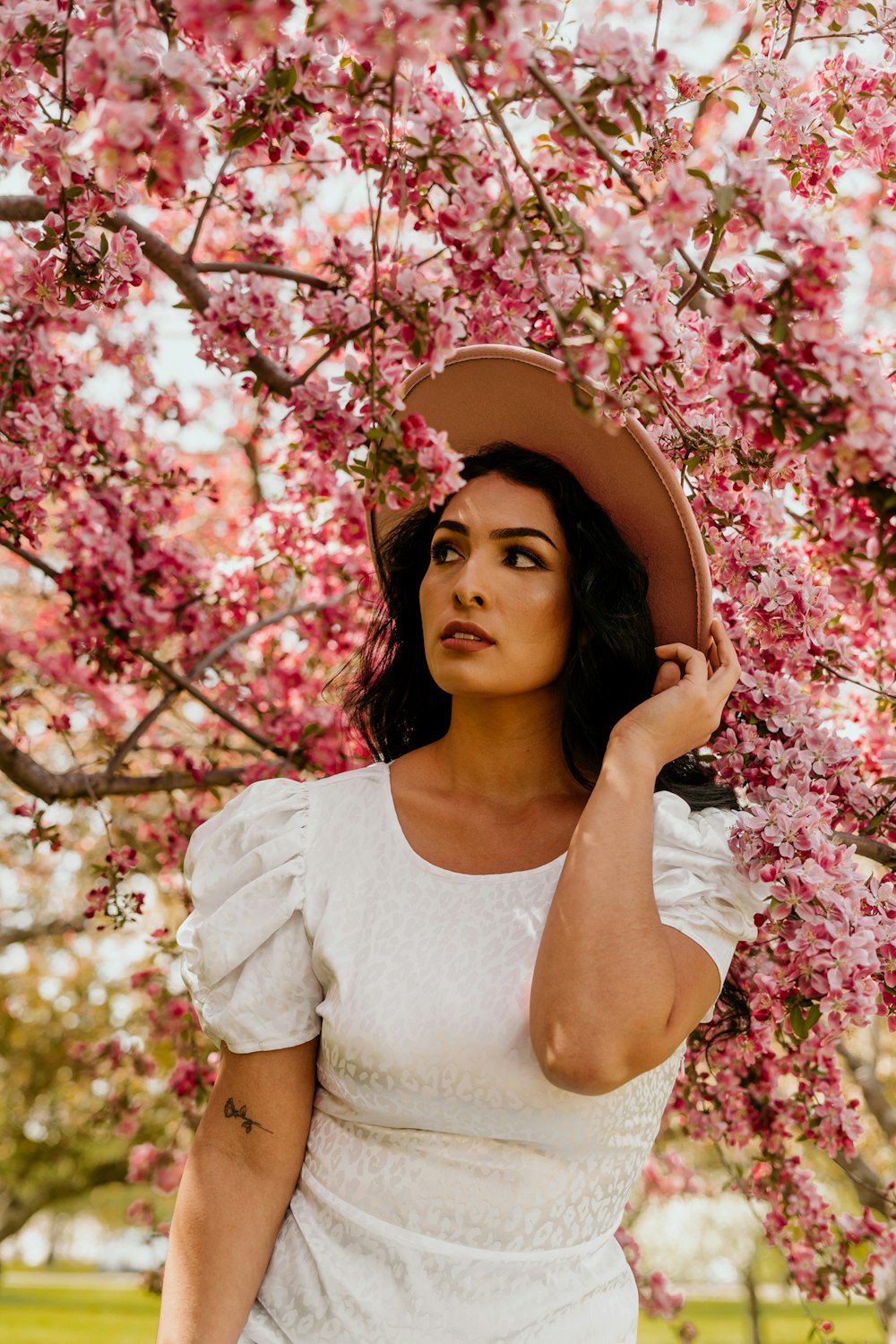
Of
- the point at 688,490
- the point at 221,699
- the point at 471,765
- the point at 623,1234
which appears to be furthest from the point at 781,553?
the point at 221,699

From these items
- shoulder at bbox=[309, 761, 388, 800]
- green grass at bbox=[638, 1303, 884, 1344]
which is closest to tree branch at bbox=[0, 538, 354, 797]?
shoulder at bbox=[309, 761, 388, 800]

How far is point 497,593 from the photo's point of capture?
2.03 metres

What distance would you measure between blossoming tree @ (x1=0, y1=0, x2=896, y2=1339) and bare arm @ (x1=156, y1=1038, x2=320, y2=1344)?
2.53 ft

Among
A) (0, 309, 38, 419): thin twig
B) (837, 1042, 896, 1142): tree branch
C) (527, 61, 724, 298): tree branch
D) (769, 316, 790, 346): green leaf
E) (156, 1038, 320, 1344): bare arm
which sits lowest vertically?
(837, 1042, 896, 1142): tree branch

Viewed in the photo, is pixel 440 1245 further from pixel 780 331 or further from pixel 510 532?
pixel 780 331

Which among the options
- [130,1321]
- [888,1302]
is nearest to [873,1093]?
[888,1302]

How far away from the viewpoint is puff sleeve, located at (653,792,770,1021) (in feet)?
5.91

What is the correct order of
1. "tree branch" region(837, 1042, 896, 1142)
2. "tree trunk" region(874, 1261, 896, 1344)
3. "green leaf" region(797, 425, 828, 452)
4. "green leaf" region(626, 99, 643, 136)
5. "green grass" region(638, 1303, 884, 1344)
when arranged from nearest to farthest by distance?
"green leaf" region(797, 425, 828, 452) → "green leaf" region(626, 99, 643, 136) → "tree branch" region(837, 1042, 896, 1142) → "tree trunk" region(874, 1261, 896, 1344) → "green grass" region(638, 1303, 884, 1344)

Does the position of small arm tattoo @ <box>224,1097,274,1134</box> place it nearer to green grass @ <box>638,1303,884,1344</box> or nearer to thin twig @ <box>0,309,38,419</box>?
thin twig @ <box>0,309,38,419</box>

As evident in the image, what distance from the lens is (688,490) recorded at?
91.4 inches

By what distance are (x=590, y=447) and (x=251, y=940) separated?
1.00 meters

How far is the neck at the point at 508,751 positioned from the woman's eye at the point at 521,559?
0.22m

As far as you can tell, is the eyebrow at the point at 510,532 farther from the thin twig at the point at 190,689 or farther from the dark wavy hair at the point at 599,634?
the thin twig at the point at 190,689

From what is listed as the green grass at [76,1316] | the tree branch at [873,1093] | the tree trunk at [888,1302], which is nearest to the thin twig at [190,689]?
the tree branch at [873,1093]
